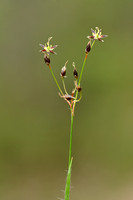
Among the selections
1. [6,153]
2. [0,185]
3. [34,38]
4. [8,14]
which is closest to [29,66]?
[34,38]

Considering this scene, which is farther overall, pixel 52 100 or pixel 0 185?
pixel 52 100

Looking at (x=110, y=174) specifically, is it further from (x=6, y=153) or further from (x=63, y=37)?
(x=63, y=37)

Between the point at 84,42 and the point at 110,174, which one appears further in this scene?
the point at 84,42

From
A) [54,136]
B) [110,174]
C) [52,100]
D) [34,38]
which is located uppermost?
[34,38]

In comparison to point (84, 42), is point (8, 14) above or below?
above

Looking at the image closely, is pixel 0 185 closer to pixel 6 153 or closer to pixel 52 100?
pixel 6 153

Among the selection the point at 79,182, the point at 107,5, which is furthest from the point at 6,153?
the point at 107,5
